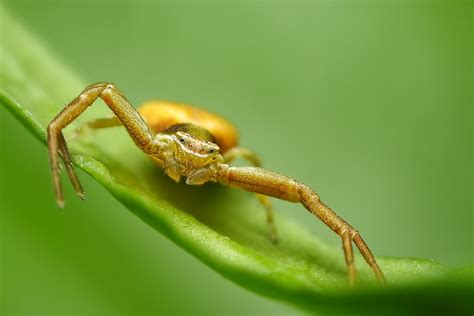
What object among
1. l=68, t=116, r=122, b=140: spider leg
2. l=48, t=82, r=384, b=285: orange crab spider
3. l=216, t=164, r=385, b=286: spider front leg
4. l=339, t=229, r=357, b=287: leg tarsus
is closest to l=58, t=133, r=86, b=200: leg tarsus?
l=48, t=82, r=384, b=285: orange crab spider

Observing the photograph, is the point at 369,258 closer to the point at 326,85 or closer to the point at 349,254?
the point at 349,254

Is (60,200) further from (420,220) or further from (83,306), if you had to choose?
(420,220)

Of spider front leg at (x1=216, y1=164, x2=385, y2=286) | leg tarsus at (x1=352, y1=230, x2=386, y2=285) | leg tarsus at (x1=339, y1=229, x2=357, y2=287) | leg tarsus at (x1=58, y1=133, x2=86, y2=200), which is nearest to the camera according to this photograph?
leg tarsus at (x1=352, y1=230, x2=386, y2=285)

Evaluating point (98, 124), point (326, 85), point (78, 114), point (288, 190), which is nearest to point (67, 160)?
point (78, 114)

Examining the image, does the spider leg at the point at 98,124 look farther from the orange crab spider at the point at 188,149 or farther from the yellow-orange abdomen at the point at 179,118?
the yellow-orange abdomen at the point at 179,118

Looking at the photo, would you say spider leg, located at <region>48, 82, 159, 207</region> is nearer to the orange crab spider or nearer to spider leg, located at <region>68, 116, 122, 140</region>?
the orange crab spider

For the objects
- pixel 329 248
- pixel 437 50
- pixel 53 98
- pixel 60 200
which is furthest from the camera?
pixel 437 50

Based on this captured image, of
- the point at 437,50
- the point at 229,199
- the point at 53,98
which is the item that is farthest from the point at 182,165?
the point at 437,50
